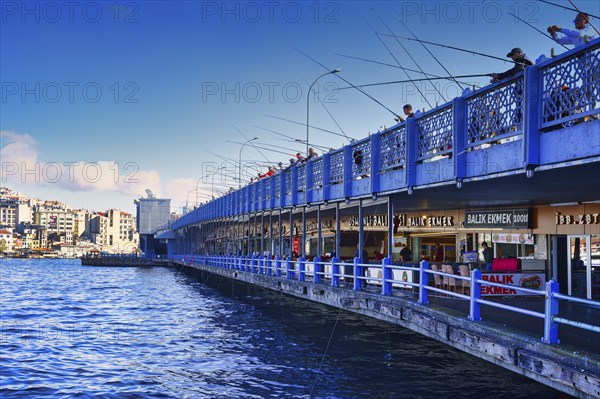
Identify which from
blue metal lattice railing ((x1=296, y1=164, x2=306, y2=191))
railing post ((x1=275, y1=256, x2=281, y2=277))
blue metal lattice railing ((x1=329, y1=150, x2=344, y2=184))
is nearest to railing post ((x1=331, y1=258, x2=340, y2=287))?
blue metal lattice railing ((x1=329, y1=150, x2=344, y2=184))

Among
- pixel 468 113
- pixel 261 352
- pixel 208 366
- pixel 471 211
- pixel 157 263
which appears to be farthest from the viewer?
pixel 157 263

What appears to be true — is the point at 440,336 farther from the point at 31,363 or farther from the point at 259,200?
the point at 259,200

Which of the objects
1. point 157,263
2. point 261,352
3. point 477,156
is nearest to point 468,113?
point 477,156

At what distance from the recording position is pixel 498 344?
39.6 ft

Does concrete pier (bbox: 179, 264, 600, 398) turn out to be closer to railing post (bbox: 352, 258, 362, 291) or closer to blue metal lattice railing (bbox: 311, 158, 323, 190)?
railing post (bbox: 352, 258, 362, 291)

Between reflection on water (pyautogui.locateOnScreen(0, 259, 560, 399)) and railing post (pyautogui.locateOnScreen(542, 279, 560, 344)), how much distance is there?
111 inches

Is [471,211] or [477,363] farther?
[471,211]

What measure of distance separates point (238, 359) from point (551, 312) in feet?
34.5

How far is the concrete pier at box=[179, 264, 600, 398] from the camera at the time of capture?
384 inches

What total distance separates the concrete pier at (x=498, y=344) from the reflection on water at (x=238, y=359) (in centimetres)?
Result: 114

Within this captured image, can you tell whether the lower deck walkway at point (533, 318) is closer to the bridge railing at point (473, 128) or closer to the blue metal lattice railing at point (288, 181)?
the bridge railing at point (473, 128)

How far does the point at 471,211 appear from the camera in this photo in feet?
87.0

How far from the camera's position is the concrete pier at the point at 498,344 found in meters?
9.75

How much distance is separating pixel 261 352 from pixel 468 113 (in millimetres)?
9200
